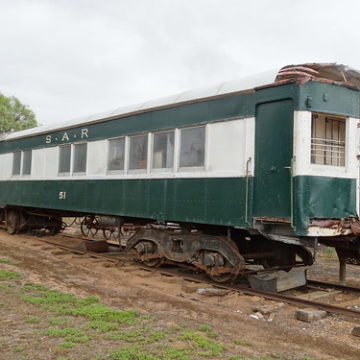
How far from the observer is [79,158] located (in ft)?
35.2

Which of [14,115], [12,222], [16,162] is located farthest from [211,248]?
[14,115]

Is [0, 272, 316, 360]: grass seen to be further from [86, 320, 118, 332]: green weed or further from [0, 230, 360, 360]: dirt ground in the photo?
[0, 230, 360, 360]: dirt ground

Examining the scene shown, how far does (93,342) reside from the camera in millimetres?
4449

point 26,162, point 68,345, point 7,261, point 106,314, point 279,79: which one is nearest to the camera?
point 68,345

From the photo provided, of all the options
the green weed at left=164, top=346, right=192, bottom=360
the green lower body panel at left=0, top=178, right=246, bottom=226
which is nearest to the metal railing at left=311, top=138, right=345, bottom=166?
the green lower body panel at left=0, top=178, right=246, bottom=226

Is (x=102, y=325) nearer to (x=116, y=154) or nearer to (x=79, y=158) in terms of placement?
(x=116, y=154)

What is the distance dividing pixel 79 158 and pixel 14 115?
36689 millimetres

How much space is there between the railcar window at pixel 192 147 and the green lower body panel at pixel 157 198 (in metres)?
0.34

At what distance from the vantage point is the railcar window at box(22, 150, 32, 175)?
42.8 ft

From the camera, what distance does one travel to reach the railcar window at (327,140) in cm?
667

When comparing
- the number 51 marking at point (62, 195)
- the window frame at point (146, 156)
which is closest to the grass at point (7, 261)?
the number 51 marking at point (62, 195)

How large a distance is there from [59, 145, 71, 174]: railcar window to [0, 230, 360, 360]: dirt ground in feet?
7.49

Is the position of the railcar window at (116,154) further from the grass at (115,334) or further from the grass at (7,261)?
the grass at (115,334)

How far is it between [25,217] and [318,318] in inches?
447
